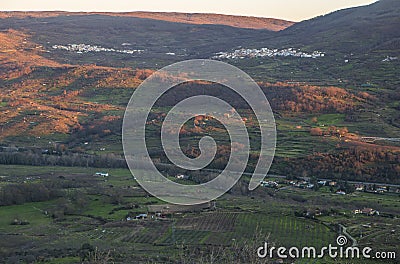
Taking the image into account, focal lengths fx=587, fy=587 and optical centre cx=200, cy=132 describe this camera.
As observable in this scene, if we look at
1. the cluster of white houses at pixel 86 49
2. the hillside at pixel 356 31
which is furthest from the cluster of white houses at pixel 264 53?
the cluster of white houses at pixel 86 49

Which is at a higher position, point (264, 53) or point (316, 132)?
point (264, 53)

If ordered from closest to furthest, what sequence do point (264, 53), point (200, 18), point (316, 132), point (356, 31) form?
1. point (316, 132)
2. point (356, 31)
3. point (264, 53)
4. point (200, 18)

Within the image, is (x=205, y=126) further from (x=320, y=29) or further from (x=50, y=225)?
(x=320, y=29)

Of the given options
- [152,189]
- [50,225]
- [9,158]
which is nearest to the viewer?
[50,225]

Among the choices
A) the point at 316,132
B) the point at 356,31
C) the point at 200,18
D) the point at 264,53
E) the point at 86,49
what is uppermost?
the point at 200,18

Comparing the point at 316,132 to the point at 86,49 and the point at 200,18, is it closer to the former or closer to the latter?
the point at 86,49

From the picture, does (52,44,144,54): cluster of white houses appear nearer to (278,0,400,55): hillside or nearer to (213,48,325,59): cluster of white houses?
(213,48,325,59): cluster of white houses

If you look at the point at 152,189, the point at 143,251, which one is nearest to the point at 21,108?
the point at 152,189

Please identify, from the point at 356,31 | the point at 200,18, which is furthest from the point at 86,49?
the point at 200,18

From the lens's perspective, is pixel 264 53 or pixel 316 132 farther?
pixel 264 53
